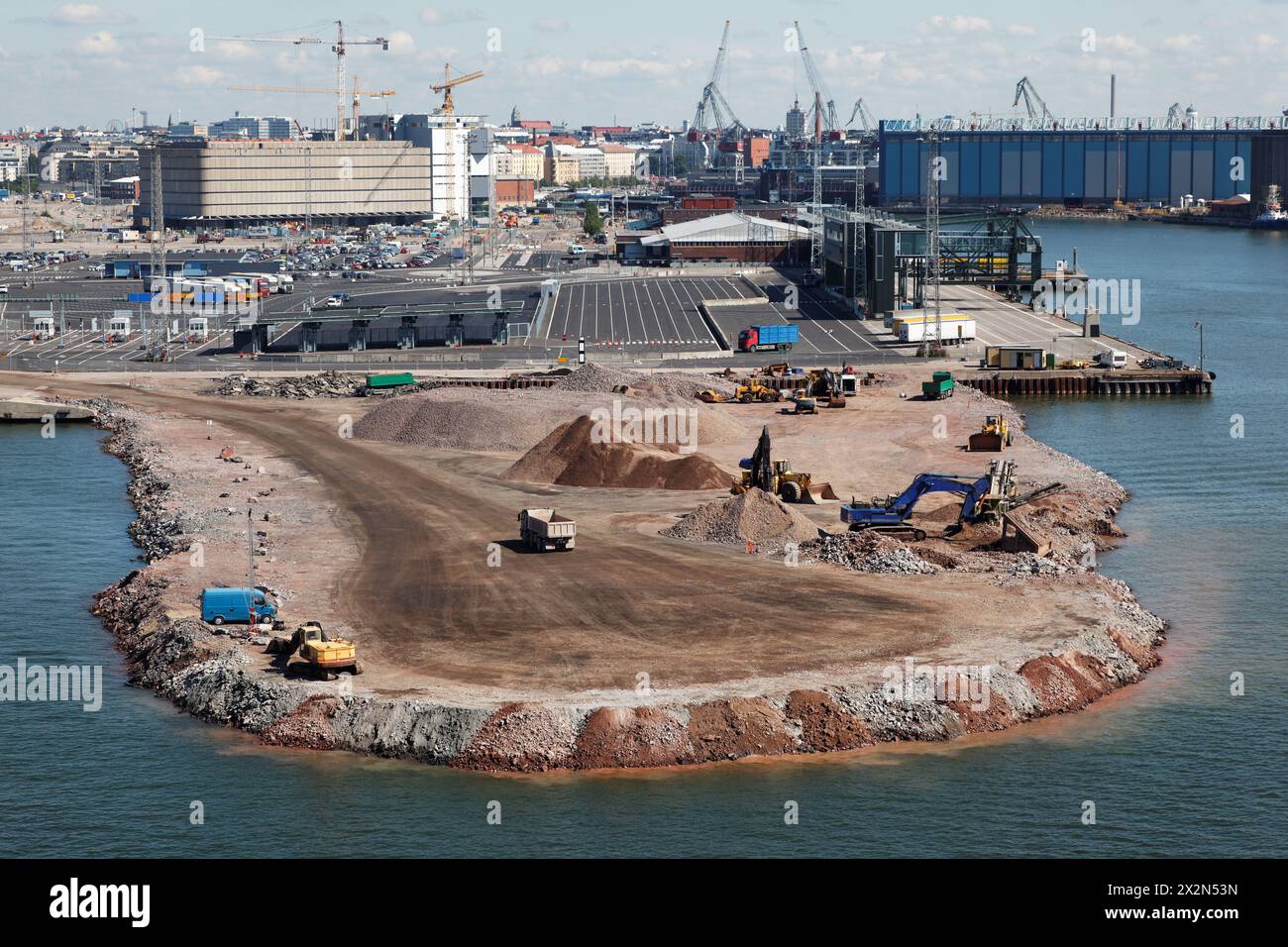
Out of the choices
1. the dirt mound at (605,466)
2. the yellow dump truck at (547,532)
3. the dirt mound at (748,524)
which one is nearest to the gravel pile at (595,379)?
the dirt mound at (605,466)

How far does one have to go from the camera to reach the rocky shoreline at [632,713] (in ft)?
135

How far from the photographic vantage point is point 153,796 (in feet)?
130

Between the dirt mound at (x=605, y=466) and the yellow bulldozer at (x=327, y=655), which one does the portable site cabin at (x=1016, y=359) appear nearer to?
the dirt mound at (x=605, y=466)

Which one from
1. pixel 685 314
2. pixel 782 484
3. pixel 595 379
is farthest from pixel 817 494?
pixel 685 314

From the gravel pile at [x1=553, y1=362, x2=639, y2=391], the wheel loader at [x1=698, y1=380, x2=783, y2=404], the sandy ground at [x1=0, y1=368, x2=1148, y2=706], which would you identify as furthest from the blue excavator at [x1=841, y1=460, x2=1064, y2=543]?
the gravel pile at [x1=553, y1=362, x2=639, y2=391]

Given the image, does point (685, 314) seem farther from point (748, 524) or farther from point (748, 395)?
point (748, 524)

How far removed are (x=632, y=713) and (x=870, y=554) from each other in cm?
1700

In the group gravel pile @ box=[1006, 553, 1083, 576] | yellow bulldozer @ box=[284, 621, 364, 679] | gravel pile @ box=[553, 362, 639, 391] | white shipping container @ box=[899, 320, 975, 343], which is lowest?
yellow bulldozer @ box=[284, 621, 364, 679]

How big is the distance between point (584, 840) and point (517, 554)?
916 inches

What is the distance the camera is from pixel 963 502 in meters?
62.6

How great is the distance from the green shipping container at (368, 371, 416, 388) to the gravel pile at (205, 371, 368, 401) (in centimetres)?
61

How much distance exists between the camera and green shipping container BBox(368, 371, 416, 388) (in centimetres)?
10288

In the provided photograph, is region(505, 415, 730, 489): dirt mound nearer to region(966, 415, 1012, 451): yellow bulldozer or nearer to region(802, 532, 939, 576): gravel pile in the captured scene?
region(802, 532, 939, 576): gravel pile

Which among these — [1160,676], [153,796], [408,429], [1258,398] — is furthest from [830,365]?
[153,796]
